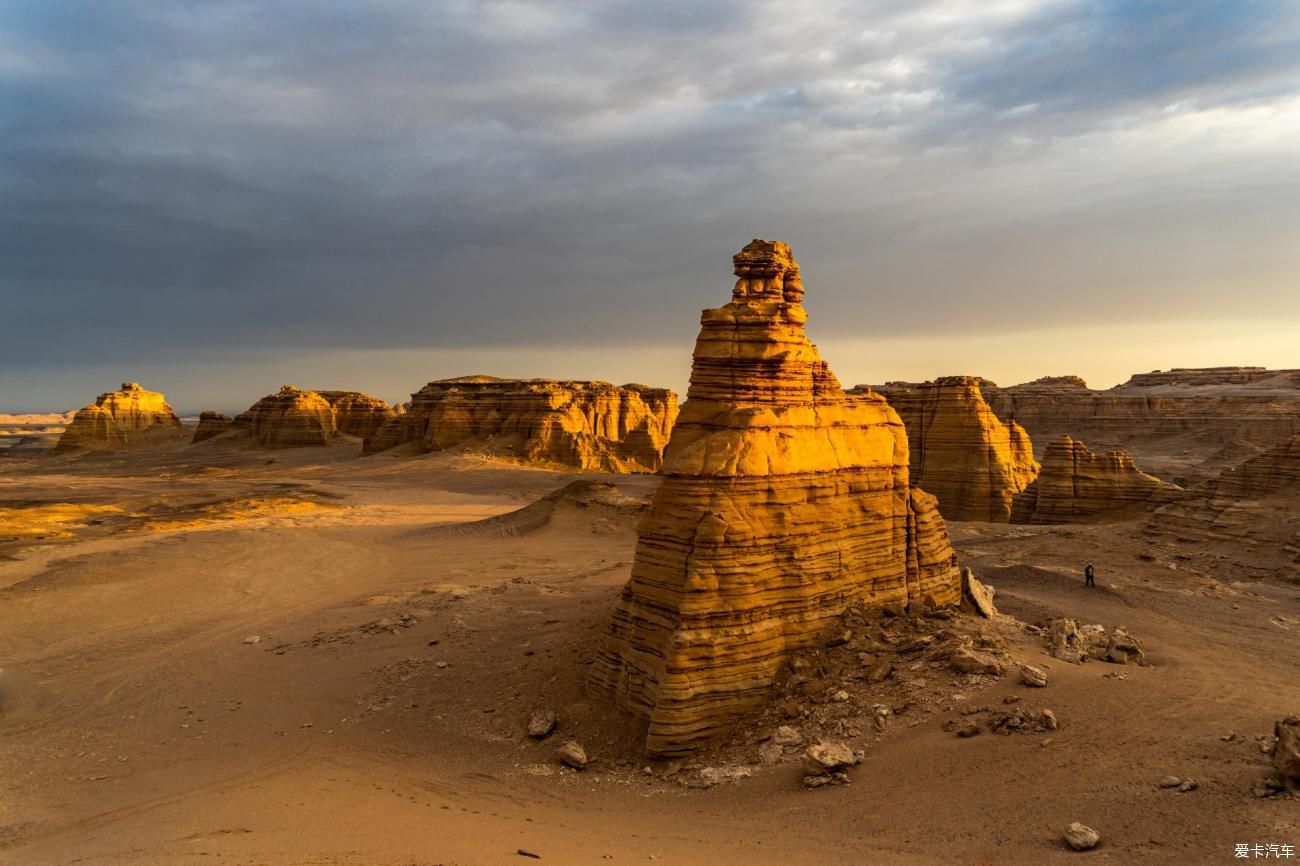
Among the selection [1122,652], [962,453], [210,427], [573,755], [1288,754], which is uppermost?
[210,427]

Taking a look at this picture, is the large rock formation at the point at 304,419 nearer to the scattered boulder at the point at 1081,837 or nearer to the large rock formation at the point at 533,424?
the large rock formation at the point at 533,424

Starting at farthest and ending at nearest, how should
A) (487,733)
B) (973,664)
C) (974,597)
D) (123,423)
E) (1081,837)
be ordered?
(123,423), (974,597), (487,733), (973,664), (1081,837)

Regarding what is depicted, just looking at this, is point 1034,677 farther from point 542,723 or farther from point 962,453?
point 962,453

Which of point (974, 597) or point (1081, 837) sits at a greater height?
point (974, 597)

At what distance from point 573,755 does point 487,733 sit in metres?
2.23

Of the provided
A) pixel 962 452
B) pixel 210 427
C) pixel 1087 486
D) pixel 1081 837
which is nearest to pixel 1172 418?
pixel 962 452

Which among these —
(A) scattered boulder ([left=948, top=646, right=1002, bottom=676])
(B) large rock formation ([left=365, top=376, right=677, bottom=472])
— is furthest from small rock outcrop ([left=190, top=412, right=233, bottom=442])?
(A) scattered boulder ([left=948, top=646, right=1002, bottom=676])

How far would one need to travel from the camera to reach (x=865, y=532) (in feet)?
45.4

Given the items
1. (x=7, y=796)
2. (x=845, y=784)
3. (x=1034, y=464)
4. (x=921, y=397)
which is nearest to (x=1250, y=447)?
(x=1034, y=464)

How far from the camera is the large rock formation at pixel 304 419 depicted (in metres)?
87.9

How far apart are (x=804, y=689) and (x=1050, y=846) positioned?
4.17m

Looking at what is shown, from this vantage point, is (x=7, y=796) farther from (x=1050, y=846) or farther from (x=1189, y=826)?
(x=1189, y=826)

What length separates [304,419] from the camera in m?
88.6

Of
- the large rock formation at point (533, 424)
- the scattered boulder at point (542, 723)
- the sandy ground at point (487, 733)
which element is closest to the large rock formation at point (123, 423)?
the large rock formation at point (533, 424)
